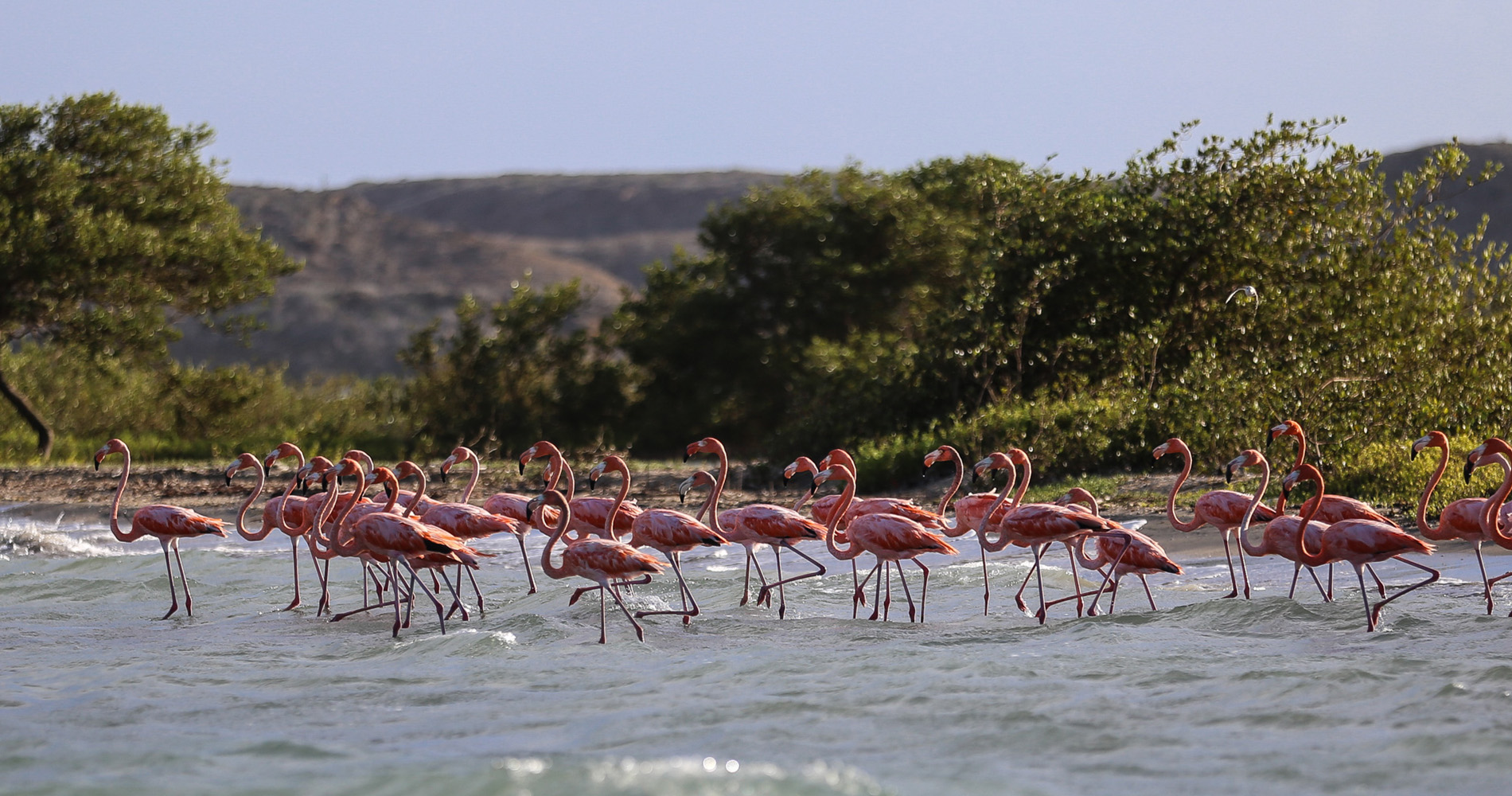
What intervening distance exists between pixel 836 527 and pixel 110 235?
13007 mm

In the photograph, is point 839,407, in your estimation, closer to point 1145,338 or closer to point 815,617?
point 1145,338

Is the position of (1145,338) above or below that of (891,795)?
above

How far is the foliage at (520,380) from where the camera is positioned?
20891 millimetres

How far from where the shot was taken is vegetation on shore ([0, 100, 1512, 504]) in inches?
505

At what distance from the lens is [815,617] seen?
28.1ft

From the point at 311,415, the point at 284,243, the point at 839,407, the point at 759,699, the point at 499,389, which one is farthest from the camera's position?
the point at 284,243

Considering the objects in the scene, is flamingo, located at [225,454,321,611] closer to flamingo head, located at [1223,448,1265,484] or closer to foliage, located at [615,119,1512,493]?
flamingo head, located at [1223,448,1265,484]

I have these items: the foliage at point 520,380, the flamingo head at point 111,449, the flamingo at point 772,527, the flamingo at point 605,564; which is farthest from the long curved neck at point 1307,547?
the foliage at point 520,380

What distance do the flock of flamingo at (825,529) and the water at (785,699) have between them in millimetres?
251

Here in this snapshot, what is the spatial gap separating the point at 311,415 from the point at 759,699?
707 inches

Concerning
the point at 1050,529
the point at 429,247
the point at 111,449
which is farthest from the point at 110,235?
the point at 429,247

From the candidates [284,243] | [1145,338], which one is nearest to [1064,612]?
[1145,338]

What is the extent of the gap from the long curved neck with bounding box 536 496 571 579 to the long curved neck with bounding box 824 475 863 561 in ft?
4.46

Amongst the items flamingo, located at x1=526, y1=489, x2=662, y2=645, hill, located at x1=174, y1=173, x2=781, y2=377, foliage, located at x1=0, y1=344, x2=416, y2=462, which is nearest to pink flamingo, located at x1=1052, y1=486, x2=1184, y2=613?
flamingo, located at x1=526, y1=489, x2=662, y2=645
